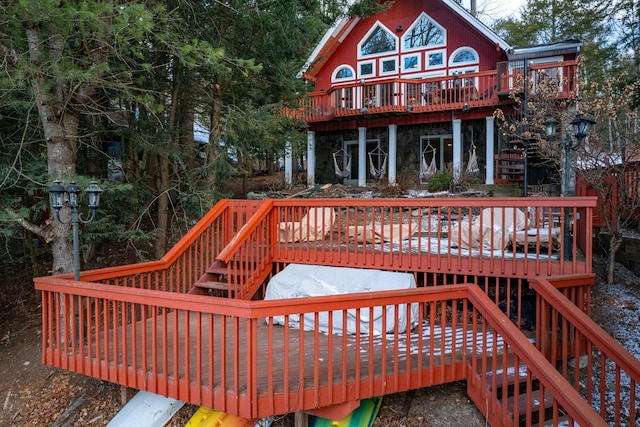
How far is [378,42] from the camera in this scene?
14.3 meters

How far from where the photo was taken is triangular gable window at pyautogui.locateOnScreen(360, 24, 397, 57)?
14.1 m

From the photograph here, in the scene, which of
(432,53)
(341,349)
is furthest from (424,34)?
(341,349)

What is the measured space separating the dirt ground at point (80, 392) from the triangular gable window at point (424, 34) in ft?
30.3

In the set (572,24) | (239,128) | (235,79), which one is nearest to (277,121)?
(239,128)

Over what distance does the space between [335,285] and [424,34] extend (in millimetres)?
11715

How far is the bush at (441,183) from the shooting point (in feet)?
36.0

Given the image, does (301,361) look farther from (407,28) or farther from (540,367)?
(407,28)

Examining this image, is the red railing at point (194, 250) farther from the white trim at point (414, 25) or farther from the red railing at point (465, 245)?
the white trim at point (414, 25)

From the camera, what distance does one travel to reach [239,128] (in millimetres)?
6961

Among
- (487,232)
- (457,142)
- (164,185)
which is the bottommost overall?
(487,232)

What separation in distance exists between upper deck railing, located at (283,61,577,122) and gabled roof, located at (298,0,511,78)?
96cm

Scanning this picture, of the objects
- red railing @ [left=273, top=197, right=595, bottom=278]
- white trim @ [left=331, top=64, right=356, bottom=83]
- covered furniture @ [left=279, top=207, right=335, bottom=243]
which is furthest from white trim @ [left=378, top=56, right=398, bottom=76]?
covered furniture @ [left=279, top=207, right=335, bottom=243]

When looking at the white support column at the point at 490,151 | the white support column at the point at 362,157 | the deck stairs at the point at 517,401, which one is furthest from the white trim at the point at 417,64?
the deck stairs at the point at 517,401

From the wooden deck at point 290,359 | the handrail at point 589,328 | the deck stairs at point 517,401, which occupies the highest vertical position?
the handrail at point 589,328
